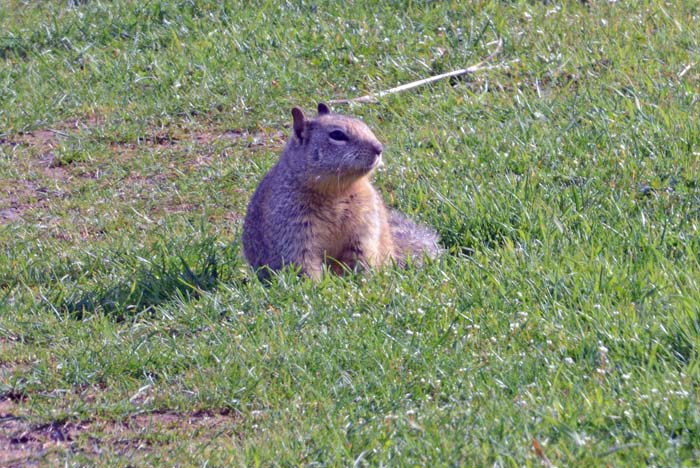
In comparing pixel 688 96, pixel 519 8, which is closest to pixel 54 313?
pixel 688 96

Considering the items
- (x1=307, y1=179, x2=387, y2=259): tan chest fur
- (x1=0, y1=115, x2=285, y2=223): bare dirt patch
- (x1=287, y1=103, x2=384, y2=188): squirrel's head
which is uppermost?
(x1=287, y1=103, x2=384, y2=188): squirrel's head

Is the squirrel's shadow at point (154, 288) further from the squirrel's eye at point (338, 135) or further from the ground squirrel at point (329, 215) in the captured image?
the squirrel's eye at point (338, 135)

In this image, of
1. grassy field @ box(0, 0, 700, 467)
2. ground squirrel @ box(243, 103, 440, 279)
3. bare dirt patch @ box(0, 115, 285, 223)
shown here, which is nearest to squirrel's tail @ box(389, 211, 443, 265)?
ground squirrel @ box(243, 103, 440, 279)

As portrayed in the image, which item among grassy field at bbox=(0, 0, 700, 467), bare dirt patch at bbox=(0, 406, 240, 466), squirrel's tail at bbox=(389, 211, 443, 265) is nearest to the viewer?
grassy field at bbox=(0, 0, 700, 467)

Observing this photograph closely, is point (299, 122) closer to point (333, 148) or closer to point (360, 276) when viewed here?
point (333, 148)

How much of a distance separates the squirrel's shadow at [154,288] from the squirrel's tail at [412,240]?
1008mm

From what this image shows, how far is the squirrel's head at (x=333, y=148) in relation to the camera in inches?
239

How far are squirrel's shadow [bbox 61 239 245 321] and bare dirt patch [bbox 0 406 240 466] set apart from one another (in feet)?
3.72

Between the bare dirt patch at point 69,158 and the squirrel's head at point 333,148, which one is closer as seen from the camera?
the squirrel's head at point 333,148

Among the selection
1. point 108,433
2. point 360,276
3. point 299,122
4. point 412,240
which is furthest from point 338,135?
point 108,433

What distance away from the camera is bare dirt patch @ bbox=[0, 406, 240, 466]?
446 centimetres

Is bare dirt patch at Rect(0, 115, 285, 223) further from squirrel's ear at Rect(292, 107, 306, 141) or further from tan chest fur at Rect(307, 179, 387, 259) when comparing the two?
tan chest fur at Rect(307, 179, 387, 259)

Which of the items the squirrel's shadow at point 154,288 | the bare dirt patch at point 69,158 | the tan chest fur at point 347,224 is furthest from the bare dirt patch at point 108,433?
the bare dirt patch at point 69,158

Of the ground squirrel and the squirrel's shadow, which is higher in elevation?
the ground squirrel
